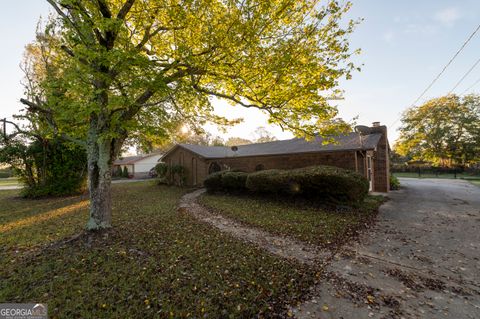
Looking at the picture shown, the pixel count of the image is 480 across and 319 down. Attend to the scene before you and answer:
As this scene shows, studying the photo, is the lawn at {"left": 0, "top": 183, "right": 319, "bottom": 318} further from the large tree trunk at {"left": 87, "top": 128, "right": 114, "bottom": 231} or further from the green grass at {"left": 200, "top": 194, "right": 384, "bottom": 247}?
the green grass at {"left": 200, "top": 194, "right": 384, "bottom": 247}

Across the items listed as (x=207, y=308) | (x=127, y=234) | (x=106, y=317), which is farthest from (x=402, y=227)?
(x=127, y=234)

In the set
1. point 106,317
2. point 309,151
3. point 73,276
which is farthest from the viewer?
point 309,151

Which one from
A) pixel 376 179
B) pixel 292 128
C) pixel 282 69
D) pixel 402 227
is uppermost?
pixel 282 69

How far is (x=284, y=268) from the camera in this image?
404cm

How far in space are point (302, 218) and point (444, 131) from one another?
132ft

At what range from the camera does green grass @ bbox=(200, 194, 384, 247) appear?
236 inches

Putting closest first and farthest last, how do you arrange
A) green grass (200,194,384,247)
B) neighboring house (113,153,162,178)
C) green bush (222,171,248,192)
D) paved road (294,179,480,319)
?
paved road (294,179,480,319), green grass (200,194,384,247), green bush (222,171,248,192), neighboring house (113,153,162,178)

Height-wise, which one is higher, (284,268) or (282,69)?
(282,69)

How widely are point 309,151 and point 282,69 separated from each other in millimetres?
8750

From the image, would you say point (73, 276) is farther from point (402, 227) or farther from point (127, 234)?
point (402, 227)

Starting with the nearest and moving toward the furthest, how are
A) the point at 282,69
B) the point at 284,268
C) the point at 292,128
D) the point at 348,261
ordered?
the point at 284,268 < the point at 348,261 < the point at 282,69 < the point at 292,128

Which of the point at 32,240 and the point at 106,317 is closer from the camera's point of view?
the point at 106,317

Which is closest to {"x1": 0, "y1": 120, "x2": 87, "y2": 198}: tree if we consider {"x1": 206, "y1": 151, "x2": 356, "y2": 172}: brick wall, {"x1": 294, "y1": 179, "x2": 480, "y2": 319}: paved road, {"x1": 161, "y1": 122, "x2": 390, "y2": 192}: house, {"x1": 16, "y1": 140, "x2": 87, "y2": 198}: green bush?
{"x1": 16, "y1": 140, "x2": 87, "y2": 198}: green bush

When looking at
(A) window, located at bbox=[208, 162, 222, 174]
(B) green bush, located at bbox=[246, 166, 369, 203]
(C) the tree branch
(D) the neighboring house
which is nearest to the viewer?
(C) the tree branch
